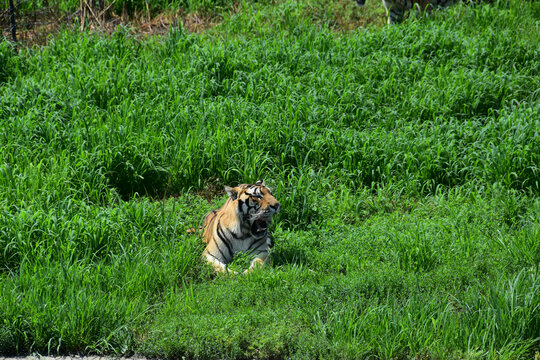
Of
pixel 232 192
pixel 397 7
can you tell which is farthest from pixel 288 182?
pixel 397 7

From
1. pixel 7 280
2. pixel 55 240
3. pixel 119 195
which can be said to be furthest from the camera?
pixel 119 195

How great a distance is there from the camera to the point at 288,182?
A: 6.70 meters

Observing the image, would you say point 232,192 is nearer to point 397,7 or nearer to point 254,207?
point 254,207

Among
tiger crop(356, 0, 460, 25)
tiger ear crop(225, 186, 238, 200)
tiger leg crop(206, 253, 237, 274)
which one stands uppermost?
tiger crop(356, 0, 460, 25)

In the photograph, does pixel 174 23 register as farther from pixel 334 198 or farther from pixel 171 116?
pixel 334 198

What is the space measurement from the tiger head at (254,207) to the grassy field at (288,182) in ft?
1.00

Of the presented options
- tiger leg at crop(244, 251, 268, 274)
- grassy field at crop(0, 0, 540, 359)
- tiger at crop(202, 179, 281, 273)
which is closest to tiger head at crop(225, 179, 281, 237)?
tiger at crop(202, 179, 281, 273)

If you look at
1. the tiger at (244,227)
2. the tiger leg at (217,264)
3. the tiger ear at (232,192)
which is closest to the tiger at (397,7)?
the tiger at (244,227)

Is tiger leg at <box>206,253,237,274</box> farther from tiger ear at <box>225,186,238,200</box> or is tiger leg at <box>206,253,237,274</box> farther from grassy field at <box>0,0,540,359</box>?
tiger ear at <box>225,186,238,200</box>

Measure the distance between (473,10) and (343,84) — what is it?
2705 mm

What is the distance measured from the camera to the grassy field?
4438 mm

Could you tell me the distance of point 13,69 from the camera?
838 cm

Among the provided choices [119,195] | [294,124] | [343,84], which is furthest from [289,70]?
[119,195]

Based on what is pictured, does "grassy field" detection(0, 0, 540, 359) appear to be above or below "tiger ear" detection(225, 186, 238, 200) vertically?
below
